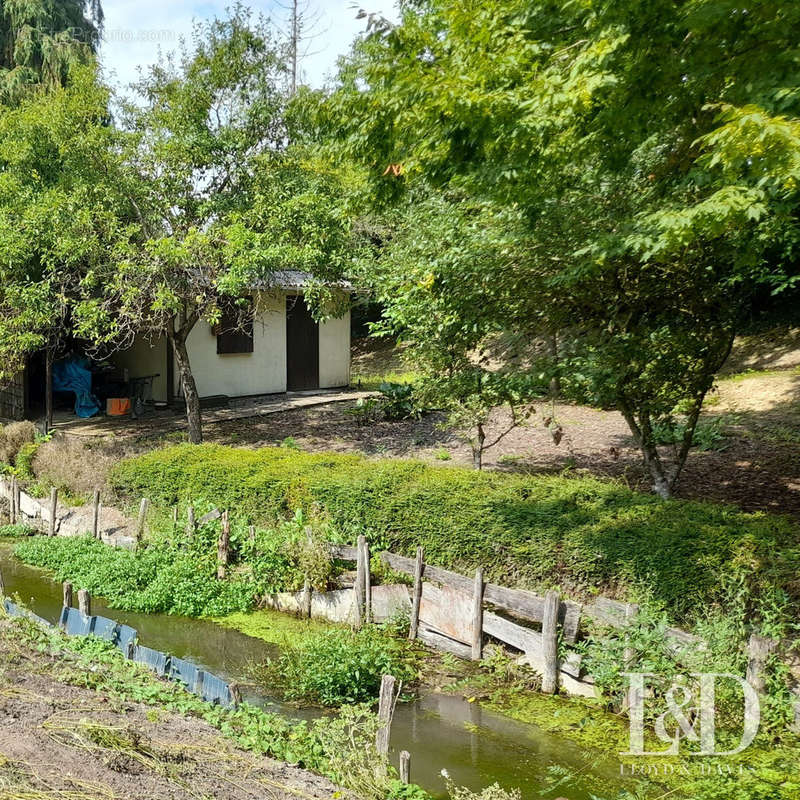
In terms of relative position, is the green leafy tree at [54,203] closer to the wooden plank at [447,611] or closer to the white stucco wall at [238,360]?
the white stucco wall at [238,360]

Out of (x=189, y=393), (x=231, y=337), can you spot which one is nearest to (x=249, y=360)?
(x=231, y=337)

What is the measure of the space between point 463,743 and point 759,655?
99.2 inches

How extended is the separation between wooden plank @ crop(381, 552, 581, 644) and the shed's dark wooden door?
1421cm

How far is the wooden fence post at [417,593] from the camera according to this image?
28.2ft

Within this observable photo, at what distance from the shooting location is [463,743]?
6848 millimetres

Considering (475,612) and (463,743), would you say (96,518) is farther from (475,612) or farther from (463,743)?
(463,743)

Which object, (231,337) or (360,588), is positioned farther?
(231,337)

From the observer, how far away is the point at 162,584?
32.9 ft

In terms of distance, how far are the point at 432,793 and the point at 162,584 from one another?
5.16m

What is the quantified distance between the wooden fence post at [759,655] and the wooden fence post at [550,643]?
5.60ft

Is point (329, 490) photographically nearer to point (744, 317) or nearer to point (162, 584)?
point (162, 584)

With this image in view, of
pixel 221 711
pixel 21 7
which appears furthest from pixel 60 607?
pixel 21 7

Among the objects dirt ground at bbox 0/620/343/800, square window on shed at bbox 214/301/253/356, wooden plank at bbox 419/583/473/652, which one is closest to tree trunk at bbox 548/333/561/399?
wooden plank at bbox 419/583/473/652

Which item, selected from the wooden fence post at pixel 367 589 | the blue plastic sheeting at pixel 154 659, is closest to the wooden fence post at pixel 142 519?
the wooden fence post at pixel 367 589
